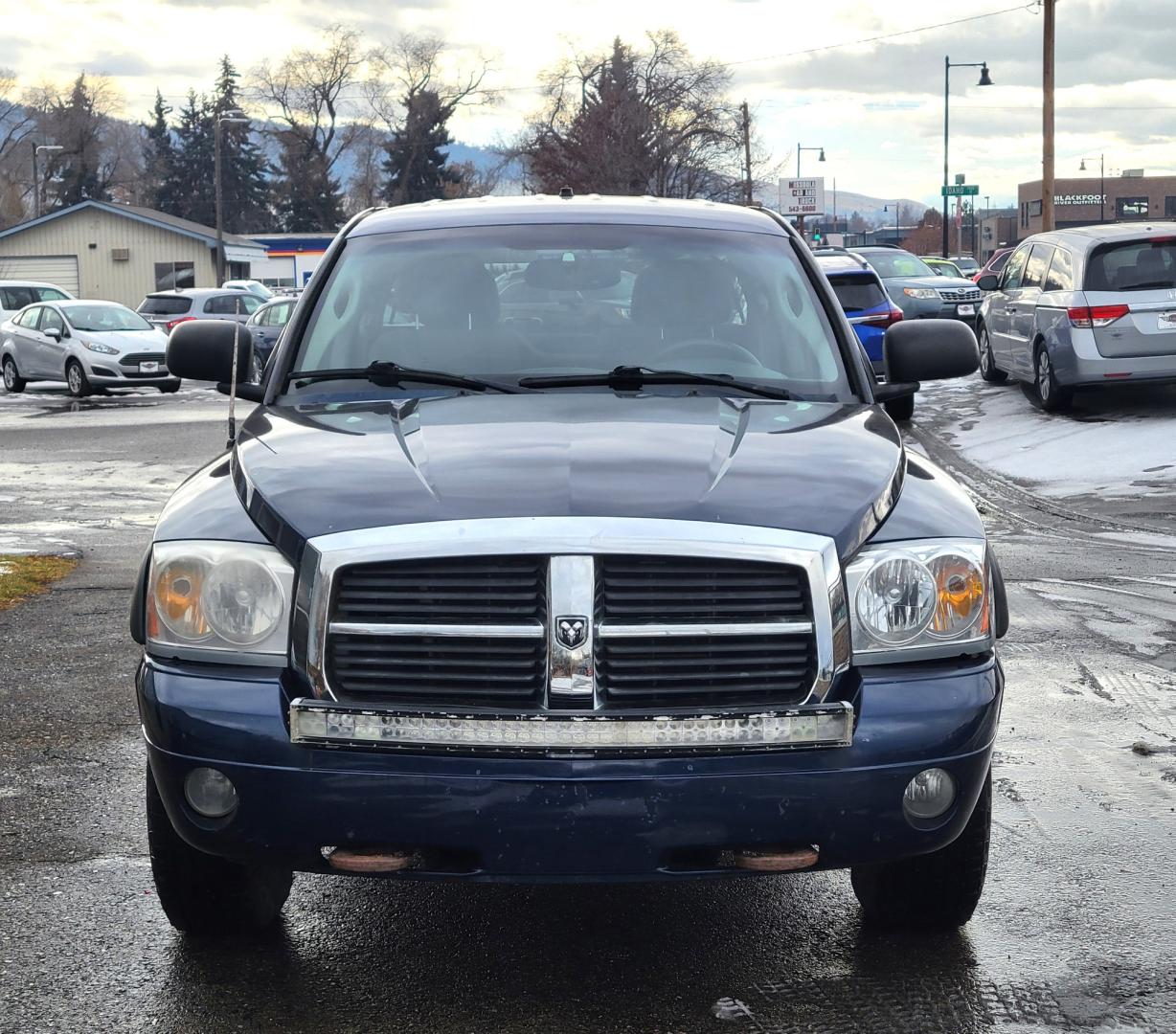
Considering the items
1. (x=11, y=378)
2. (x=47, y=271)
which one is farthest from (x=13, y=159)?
(x=11, y=378)

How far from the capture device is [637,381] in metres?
4.38

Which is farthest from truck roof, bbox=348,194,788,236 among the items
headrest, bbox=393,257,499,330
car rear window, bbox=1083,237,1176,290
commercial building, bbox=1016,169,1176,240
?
commercial building, bbox=1016,169,1176,240

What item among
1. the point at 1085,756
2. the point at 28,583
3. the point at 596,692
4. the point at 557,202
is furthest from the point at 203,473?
the point at 28,583

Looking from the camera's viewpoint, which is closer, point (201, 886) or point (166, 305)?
point (201, 886)

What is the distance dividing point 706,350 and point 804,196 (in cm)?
4533

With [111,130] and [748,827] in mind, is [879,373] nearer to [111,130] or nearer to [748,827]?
[748,827]

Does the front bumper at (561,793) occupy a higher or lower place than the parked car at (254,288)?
lower

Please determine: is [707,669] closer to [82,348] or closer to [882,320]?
[882,320]

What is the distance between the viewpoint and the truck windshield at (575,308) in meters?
4.55

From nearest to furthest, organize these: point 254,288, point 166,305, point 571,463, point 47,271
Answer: point 571,463 < point 166,305 < point 254,288 < point 47,271

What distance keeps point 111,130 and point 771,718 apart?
130632 millimetres

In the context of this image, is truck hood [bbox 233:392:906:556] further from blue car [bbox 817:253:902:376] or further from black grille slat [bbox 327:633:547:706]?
blue car [bbox 817:253:902:376]

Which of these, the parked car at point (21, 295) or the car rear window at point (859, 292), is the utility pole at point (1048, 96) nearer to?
the car rear window at point (859, 292)

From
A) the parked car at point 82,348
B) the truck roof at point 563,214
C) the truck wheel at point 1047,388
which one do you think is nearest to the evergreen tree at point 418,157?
the parked car at point 82,348
